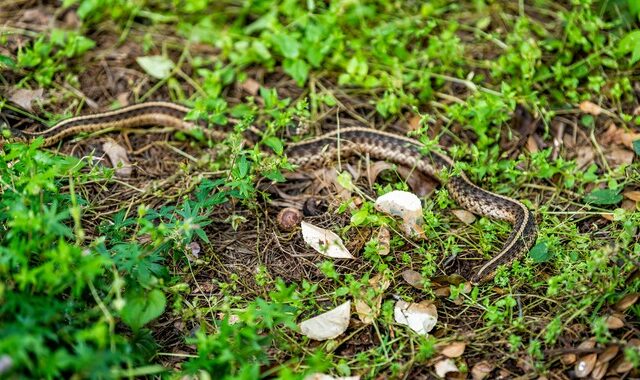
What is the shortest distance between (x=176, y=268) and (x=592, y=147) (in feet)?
14.9

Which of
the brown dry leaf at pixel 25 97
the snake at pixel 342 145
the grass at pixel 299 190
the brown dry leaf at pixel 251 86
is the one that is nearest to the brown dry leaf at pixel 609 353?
the grass at pixel 299 190

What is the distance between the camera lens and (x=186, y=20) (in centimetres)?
884

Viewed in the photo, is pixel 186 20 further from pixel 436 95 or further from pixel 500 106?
pixel 500 106

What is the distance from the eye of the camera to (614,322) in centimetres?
541

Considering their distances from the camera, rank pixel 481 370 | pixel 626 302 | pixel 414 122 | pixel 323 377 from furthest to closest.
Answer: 1. pixel 414 122
2. pixel 626 302
3. pixel 481 370
4. pixel 323 377

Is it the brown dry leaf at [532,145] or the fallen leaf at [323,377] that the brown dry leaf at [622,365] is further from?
the brown dry leaf at [532,145]

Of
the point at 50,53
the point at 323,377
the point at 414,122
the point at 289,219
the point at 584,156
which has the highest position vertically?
the point at 50,53

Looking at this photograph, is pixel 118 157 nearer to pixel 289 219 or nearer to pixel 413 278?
pixel 289 219

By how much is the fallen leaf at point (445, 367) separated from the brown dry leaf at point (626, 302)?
1401mm

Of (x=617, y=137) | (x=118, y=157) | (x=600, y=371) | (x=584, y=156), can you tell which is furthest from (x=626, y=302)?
(x=118, y=157)

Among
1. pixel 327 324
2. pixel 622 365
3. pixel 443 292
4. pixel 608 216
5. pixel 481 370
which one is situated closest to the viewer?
pixel 622 365

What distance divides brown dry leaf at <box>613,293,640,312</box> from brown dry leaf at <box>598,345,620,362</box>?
399 mm

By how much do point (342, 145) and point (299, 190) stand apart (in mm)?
717

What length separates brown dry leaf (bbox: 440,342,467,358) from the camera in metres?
5.41
